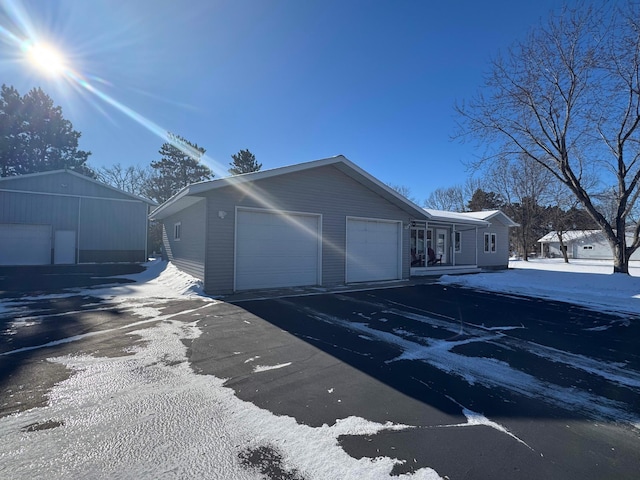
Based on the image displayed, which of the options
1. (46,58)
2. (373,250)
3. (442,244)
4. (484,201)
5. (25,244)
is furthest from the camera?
(484,201)

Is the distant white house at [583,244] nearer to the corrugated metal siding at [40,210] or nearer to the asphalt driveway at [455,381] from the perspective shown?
the asphalt driveway at [455,381]

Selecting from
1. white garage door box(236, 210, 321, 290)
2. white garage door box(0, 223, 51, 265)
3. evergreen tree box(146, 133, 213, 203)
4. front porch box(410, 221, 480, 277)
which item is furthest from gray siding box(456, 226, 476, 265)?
evergreen tree box(146, 133, 213, 203)

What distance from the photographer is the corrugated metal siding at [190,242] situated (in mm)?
9797

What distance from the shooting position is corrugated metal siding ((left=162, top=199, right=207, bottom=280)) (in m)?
9.80

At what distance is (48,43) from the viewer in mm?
10633

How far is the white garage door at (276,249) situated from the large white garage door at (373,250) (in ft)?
5.05

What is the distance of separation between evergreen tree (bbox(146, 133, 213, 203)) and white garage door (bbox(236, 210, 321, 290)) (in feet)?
82.0

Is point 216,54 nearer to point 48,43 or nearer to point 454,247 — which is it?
point 48,43

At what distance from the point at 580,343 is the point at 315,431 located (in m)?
5.00

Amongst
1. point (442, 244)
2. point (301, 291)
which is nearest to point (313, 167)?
point (301, 291)

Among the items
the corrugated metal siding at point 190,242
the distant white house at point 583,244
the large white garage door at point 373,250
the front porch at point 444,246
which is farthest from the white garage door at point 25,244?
the distant white house at point 583,244

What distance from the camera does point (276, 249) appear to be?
1008cm

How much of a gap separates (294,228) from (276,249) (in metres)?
0.96

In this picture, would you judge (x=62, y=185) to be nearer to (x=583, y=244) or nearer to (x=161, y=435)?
(x=161, y=435)
